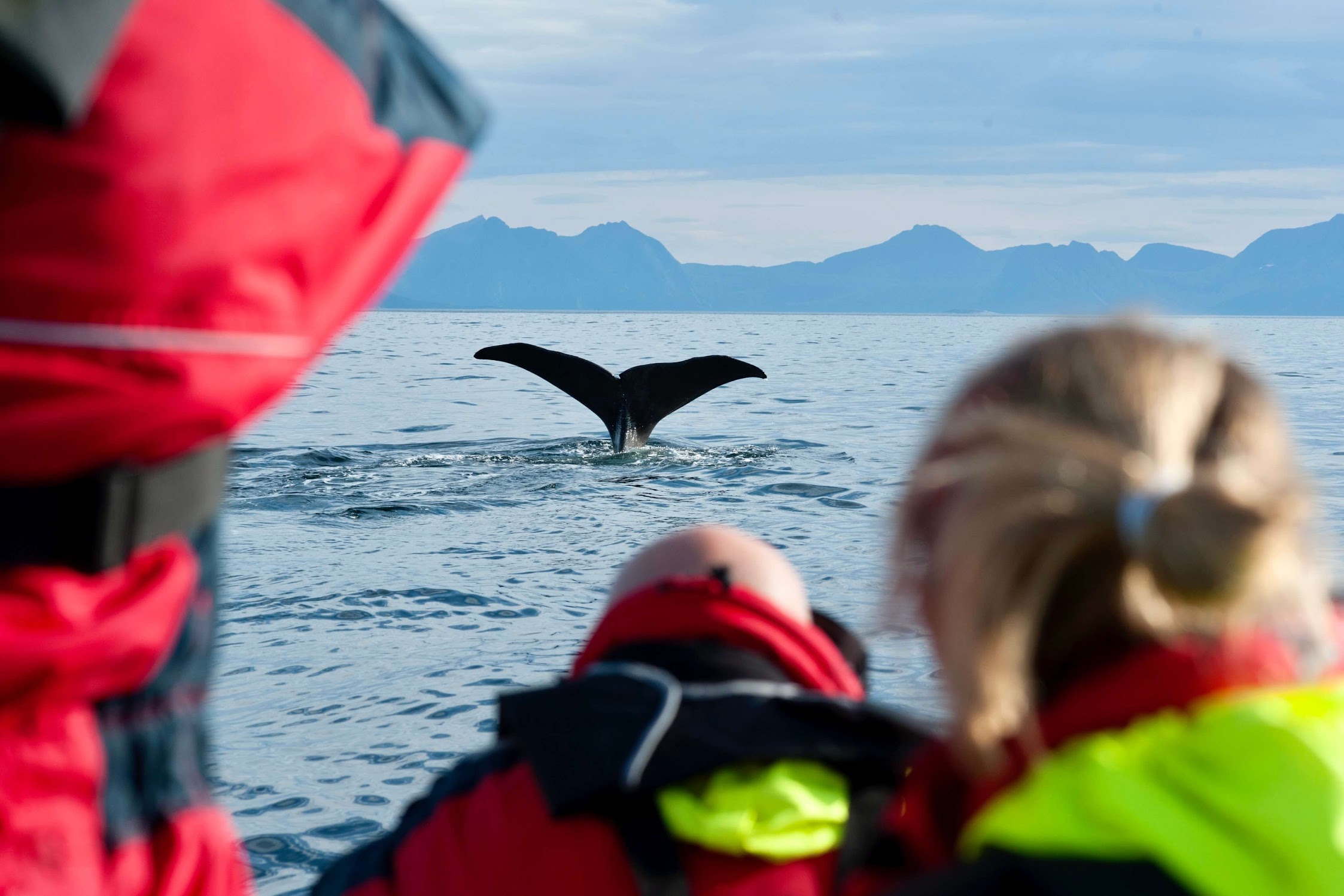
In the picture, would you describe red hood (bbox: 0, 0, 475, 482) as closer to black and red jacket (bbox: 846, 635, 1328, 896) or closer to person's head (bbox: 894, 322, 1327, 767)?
person's head (bbox: 894, 322, 1327, 767)

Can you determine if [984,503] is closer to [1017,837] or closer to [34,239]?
[1017,837]

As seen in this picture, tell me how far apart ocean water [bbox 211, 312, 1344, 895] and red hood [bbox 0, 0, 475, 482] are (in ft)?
2.32

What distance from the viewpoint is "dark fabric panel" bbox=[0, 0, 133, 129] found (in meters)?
1.17

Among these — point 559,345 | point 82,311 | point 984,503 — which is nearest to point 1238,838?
point 984,503

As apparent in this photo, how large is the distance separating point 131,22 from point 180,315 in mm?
269

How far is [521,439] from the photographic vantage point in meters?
15.3

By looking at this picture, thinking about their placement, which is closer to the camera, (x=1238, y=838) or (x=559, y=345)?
(x=1238, y=838)

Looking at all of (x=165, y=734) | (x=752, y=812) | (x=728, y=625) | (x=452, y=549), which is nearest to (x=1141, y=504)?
(x=752, y=812)

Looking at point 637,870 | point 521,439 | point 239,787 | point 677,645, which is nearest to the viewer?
point 637,870

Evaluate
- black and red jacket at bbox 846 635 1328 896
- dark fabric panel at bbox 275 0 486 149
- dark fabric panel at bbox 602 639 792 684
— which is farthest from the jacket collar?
dark fabric panel at bbox 275 0 486 149

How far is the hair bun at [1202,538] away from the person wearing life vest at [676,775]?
26.3 inches

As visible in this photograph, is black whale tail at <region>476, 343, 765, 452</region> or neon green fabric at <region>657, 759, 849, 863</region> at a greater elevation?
neon green fabric at <region>657, 759, 849, 863</region>

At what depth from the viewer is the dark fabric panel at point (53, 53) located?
1.17 metres

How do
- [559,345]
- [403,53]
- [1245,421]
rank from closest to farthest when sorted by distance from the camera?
[1245,421] < [403,53] < [559,345]
